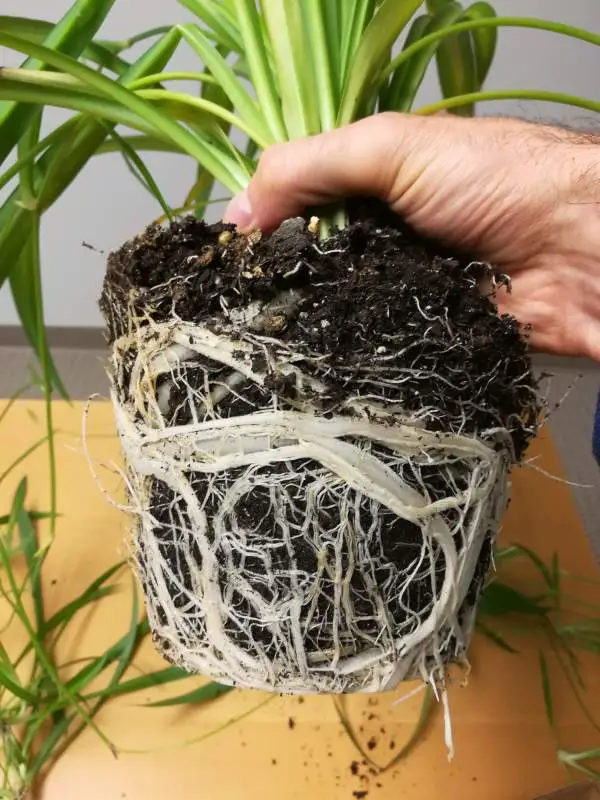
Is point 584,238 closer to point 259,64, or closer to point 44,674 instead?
point 259,64

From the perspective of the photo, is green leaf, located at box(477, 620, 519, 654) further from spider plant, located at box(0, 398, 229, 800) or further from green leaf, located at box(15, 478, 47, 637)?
green leaf, located at box(15, 478, 47, 637)

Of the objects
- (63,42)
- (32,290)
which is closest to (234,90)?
(63,42)

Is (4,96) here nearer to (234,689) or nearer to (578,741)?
(234,689)

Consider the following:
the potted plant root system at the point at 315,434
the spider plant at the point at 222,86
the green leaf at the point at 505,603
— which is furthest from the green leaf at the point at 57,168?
the green leaf at the point at 505,603

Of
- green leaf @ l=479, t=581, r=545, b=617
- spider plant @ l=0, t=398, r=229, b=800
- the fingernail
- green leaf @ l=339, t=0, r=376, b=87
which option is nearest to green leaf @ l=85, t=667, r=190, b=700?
spider plant @ l=0, t=398, r=229, b=800

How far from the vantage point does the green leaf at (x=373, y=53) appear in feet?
1.39

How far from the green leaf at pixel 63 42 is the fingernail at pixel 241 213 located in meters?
0.15

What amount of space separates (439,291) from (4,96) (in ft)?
1.00

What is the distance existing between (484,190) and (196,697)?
1.75 ft

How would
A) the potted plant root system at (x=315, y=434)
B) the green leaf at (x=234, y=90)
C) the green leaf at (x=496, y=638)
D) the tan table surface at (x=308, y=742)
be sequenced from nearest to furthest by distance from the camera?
1. the potted plant root system at (x=315, y=434)
2. the green leaf at (x=234, y=90)
3. the tan table surface at (x=308, y=742)
4. the green leaf at (x=496, y=638)

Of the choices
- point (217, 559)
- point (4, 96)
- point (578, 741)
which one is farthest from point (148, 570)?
point (578, 741)

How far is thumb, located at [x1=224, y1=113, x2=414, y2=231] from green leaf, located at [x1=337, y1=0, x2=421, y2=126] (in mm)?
33

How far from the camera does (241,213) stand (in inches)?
19.2

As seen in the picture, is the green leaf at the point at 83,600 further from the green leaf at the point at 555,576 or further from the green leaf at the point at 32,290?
the green leaf at the point at 555,576
